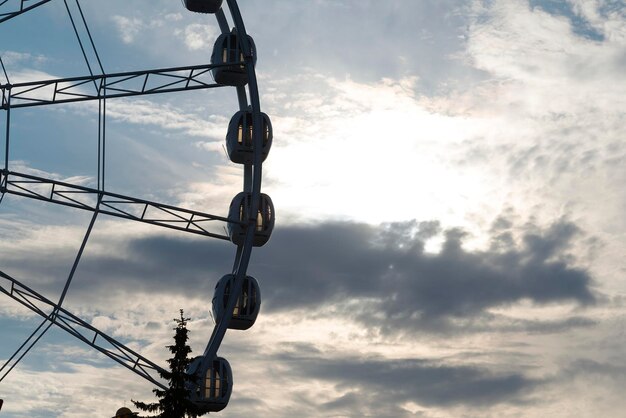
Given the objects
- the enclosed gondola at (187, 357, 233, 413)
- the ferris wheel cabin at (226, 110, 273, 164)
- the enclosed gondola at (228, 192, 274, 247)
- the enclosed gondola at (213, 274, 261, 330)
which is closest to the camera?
the enclosed gondola at (187, 357, 233, 413)

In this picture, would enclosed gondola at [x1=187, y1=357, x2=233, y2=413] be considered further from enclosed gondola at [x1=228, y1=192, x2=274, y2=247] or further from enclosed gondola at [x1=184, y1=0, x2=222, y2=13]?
enclosed gondola at [x1=184, y1=0, x2=222, y2=13]

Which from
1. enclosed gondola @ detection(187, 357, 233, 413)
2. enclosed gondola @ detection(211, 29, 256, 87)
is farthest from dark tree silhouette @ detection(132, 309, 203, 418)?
enclosed gondola @ detection(211, 29, 256, 87)

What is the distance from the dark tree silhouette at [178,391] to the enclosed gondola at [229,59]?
9.34 m

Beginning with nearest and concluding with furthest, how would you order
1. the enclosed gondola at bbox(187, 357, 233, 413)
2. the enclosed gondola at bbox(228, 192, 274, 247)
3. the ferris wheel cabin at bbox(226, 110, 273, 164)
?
the enclosed gondola at bbox(187, 357, 233, 413) → the enclosed gondola at bbox(228, 192, 274, 247) → the ferris wheel cabin at bbox(226, 110, 273, 164)

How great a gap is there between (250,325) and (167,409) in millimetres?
5976

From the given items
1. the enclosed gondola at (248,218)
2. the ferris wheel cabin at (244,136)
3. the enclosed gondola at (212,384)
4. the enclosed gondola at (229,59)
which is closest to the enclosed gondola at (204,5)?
the enclosed gondola at (229,59)

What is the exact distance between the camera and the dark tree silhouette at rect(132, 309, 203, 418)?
3809 cm

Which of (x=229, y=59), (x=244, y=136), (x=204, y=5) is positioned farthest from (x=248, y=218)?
(x=204, y=5)

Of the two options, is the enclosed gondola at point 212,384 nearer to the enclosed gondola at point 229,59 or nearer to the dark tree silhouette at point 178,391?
the dark tree silhouette at point 178,391

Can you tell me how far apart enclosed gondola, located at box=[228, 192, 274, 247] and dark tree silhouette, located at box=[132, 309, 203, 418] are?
219 inches

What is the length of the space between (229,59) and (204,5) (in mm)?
2817

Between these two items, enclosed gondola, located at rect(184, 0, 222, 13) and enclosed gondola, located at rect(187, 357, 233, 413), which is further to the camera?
enclosed gondola, located at rect(184, 0, 222, 13)

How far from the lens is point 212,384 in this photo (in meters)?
33.9

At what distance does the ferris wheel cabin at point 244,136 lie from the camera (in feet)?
121
